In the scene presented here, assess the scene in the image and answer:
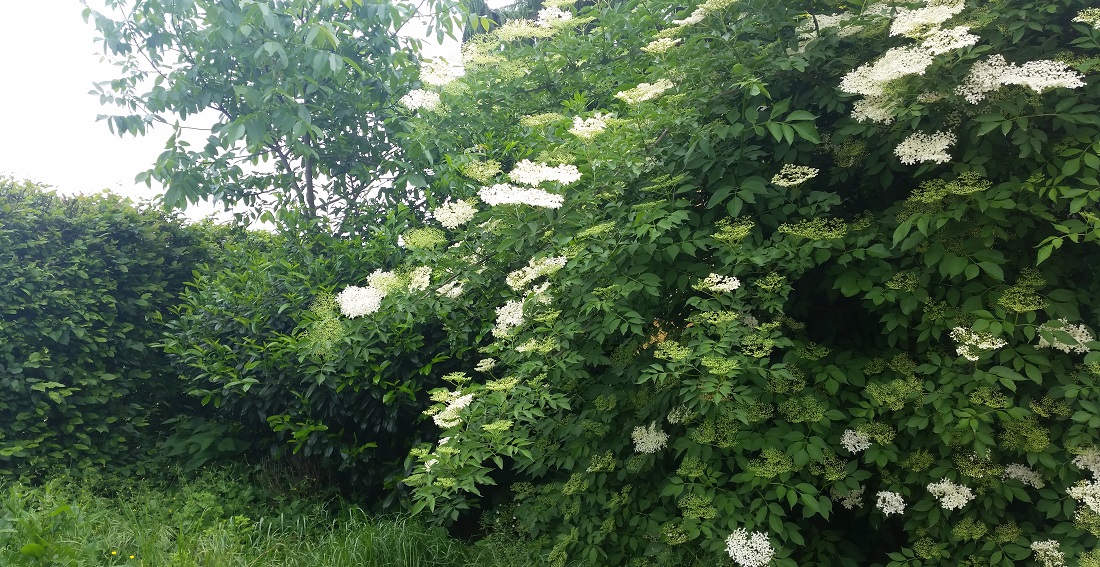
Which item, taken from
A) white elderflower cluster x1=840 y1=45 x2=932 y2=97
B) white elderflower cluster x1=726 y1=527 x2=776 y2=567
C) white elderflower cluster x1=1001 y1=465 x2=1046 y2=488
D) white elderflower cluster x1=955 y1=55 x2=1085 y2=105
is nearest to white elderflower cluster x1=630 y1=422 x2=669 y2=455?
white elderflower cluster x1=726 y1=527 x2=776 y2=567

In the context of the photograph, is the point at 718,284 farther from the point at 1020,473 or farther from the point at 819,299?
the point at 1020,473

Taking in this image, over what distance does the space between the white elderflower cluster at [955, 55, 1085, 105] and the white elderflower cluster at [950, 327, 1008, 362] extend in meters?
0.83

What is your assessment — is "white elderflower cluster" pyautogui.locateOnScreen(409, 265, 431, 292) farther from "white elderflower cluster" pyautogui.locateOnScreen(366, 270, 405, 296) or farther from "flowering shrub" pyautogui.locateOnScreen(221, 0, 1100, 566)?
"flowering shrub" pyautogui.locateOnScreen(221, 0, 1100, 566)

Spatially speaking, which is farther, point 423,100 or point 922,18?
point 423,100

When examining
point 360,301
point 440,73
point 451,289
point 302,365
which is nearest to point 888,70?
point 451,289

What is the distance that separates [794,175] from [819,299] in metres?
0.78

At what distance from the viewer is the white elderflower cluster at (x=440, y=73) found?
15.0 feet

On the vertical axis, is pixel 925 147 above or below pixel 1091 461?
above

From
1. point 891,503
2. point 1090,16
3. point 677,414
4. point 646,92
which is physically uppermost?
point 646,92

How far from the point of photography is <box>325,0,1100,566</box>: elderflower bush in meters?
2.48

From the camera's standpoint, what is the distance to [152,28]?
5.79 meters

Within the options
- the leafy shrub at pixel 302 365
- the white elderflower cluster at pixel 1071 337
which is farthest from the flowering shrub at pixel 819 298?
the leafy shrub at pixel 302 365

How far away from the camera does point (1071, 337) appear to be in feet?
7.98

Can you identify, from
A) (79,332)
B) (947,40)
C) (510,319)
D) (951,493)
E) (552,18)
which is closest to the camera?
(947,40)
